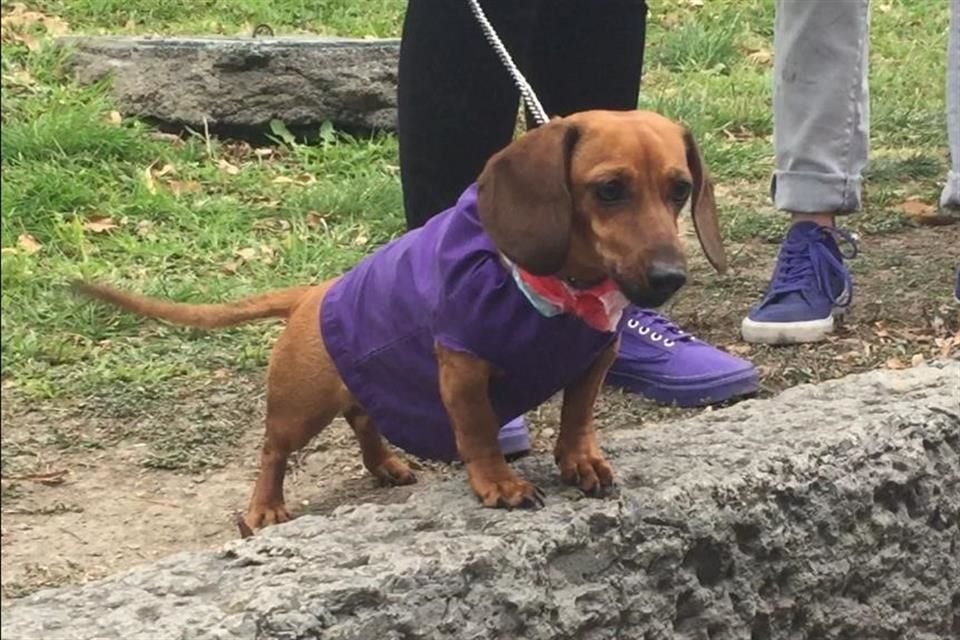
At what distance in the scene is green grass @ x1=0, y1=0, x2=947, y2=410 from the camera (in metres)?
3.14

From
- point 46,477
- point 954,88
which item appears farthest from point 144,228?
point 954,88

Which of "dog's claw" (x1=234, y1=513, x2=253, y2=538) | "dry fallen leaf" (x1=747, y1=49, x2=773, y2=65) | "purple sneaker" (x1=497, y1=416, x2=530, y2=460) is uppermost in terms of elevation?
"purple sneaker" (x1=497, y1=416, x2=530, y2=460)

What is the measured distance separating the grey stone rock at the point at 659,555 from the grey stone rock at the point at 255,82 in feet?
9.17

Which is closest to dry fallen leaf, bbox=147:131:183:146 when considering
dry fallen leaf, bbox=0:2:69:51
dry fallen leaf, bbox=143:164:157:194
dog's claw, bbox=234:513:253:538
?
dry fallen leaf, bbox=143:164:157:194

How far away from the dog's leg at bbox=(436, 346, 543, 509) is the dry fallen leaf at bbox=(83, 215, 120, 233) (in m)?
2.14

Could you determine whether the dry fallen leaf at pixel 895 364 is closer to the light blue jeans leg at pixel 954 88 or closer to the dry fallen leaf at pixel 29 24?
the light blue jeans leg at pixel 954 88

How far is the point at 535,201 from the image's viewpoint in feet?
5.91

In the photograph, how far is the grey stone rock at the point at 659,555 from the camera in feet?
5.52

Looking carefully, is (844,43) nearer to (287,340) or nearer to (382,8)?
(287,340)

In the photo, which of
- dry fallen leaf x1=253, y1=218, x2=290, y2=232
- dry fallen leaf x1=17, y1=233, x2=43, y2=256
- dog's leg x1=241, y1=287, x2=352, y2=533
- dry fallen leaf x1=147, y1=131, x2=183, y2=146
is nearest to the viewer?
dog's leg x1=241, y1=287, x2=352, y2=533

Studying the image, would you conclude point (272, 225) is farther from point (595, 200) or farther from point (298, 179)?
point (595, 200)

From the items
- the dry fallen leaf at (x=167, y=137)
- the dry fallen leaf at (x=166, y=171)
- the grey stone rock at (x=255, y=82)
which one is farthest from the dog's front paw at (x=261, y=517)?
the grey stone rock at (x=255, y=82)

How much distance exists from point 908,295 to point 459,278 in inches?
69.5

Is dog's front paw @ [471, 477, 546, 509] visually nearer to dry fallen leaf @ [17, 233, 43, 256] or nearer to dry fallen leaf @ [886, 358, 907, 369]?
dry fallen leaf @ [886, 358, 907, 369]
